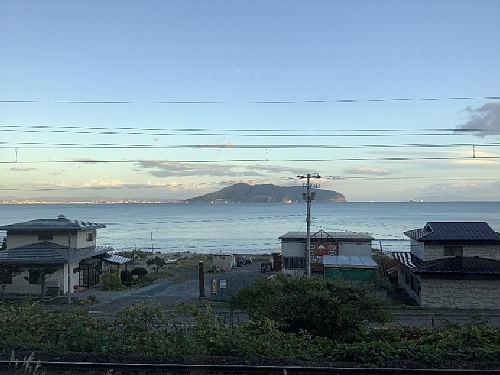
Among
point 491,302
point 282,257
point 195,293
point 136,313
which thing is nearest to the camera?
point 136,313

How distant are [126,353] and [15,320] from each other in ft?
9.60

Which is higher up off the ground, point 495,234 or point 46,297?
point 495,234

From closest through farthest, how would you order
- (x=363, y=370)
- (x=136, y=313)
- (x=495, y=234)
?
(x=363, y=370) → (x=136, y=313) → (x=495, y=234)

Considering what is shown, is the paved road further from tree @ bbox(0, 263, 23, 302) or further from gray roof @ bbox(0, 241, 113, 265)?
tree @ bbox(0, 263, 23, 302)

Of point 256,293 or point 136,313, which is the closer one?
point 136,313

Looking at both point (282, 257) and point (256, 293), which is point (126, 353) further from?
point (282, 257)

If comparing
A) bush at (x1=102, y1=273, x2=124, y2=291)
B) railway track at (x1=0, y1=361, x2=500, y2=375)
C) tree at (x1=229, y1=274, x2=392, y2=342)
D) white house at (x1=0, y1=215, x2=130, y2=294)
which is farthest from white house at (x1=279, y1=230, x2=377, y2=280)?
railway track at (x1=0, y1=361, x2=500, y2=375)

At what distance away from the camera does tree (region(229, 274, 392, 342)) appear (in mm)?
9719

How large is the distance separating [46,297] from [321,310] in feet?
53.5

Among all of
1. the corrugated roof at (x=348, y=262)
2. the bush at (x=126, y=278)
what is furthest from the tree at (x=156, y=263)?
the corrugated roof at (x=348, y=262)

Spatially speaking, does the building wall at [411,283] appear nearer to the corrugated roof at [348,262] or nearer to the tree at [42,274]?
the corrugated roof at [348,262]

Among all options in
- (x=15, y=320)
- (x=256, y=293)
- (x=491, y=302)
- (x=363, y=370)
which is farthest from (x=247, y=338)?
(x=491, y=302)

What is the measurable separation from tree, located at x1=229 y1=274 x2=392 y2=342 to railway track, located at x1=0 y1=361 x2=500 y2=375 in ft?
8.40

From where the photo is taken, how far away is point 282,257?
1072 inches
